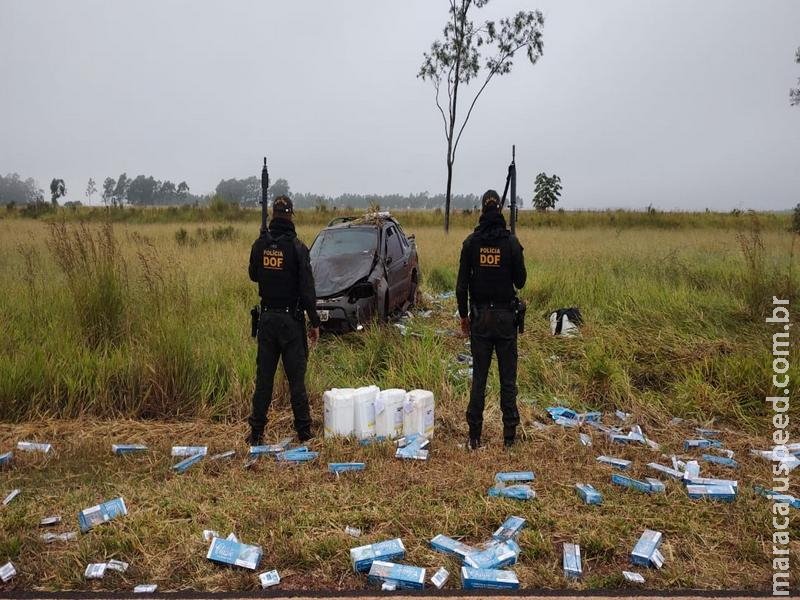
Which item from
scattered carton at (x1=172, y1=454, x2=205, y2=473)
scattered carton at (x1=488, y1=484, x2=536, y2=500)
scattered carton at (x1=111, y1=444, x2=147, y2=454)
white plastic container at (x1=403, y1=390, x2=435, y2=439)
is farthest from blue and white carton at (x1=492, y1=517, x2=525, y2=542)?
scattered carton at (x1=111, y1=444, x2=147, y2=454)

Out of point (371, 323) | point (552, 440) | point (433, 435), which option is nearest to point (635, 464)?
point (552, 440)

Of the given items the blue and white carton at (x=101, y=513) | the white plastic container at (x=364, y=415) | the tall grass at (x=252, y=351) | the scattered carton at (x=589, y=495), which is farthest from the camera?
the tall grass at (x=252, y=351)

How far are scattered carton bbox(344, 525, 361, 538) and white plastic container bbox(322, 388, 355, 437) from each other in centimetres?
149

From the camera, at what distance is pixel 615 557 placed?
3.19m

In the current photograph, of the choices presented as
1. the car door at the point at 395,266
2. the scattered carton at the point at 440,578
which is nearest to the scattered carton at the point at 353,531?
the scattered carton at the point at 440,578

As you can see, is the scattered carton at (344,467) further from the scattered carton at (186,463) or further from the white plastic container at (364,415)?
the scattered carton at (186,463)

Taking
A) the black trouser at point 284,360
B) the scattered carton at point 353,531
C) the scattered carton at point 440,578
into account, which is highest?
the black trouser at point 284,360

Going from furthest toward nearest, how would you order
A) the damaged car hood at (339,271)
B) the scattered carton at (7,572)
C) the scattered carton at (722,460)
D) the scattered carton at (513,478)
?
the damaged car hood at (339,271) < the scattered carton at (722,460) < the scattered carton at (513,478) < the scattered carton at (7,572)

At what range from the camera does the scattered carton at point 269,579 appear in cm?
294

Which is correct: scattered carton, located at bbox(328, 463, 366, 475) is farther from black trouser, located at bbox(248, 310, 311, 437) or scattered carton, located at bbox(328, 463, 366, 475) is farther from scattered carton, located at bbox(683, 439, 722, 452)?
scattered carton, located at bbox(683, 439, 722, 452)

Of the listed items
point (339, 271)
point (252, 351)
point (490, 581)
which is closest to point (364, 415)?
point (252, 351)

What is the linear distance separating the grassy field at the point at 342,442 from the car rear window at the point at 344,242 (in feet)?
4.43

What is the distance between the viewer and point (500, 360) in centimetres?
483

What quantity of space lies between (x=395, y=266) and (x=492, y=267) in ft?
14.4
